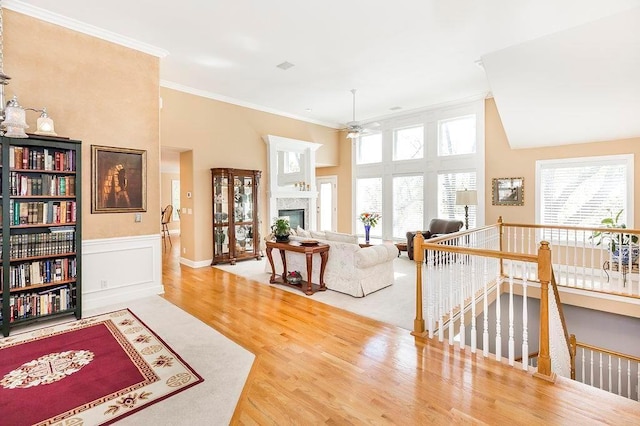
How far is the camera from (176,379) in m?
2.48

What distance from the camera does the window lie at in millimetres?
5387

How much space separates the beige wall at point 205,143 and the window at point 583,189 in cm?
587

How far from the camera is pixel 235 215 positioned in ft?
22.0

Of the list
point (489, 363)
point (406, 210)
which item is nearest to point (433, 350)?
point (489, 363)

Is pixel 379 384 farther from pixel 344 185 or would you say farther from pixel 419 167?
pixel 344 185

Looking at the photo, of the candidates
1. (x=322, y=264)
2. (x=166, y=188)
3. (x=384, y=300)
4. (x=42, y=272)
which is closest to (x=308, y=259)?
(x=322, y=264)

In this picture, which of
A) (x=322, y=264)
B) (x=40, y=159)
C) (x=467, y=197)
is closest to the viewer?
(x=40, y=159)

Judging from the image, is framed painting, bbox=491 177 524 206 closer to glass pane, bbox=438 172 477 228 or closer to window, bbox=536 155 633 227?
window, bbox=536 155 633 227

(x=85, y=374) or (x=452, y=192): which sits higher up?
(x=452, y=192)

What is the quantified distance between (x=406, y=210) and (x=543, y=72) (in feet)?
14.0

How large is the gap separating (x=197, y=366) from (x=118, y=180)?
9.68 ft

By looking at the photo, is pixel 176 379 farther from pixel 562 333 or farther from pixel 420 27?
pixel 420 27

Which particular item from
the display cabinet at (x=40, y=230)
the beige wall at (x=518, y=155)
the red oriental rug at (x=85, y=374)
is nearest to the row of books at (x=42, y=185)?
the display cabinet at (x=40, y=230)

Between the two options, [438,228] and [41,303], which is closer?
[41,303]
